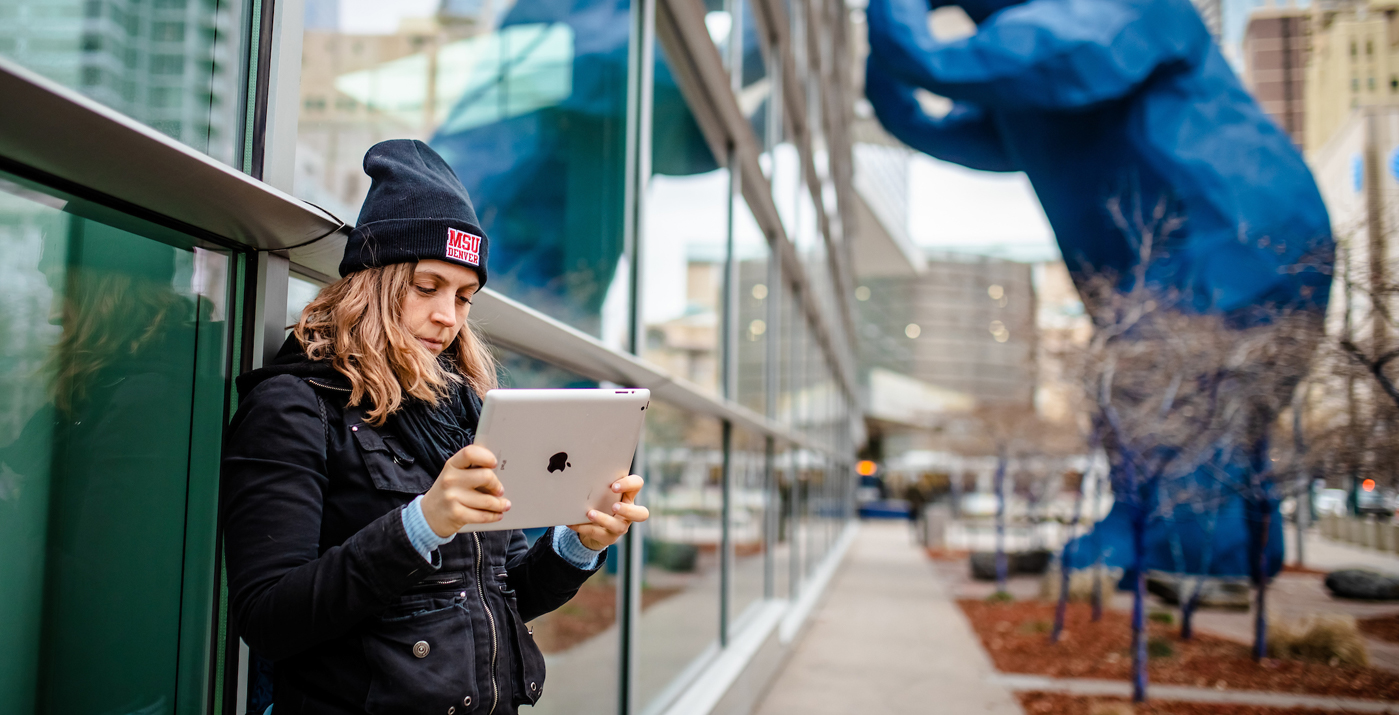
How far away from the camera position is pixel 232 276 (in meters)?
1.79

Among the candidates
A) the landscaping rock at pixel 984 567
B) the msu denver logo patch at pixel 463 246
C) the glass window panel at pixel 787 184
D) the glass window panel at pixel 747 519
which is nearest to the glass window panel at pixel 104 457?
the msu denver logo patch at pixel 463 246

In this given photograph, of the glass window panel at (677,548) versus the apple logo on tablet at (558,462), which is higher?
the apple logo on tablet at (558,462)

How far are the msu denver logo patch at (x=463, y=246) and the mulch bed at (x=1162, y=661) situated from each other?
27.9 feet

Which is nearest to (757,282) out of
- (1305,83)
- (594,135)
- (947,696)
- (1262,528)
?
(947,696)

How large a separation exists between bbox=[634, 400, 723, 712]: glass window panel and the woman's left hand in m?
2.87

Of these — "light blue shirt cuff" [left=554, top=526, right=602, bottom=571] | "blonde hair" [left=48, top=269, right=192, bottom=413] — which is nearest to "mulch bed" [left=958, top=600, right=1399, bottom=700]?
"light blue shirt cuff" [left=554, top=526, right=602, bottom=571]

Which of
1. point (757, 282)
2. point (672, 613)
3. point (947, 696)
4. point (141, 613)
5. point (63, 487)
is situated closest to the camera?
point (63, 487)

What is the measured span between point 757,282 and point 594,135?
15.5ft

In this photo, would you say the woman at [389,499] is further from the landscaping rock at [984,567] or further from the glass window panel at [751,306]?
the landscaping rock at [984,567]

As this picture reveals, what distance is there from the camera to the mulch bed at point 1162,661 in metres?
8.16

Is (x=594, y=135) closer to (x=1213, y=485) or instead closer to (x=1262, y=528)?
(x=1262, y=528)

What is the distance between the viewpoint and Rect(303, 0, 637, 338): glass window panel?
175 inches

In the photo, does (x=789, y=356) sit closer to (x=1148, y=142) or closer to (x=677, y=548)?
(x=677, y=548)

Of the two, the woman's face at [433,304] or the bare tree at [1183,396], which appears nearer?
the woman's face at [433,304]
